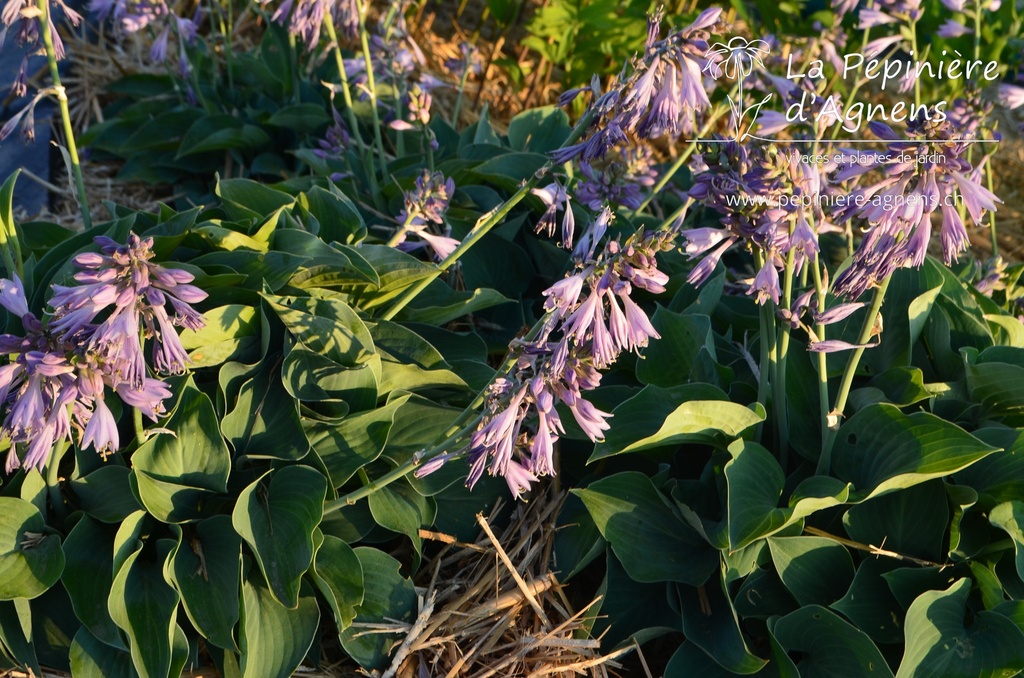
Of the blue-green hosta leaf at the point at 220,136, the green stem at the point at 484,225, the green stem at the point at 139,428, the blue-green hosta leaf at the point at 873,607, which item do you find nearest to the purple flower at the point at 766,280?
the green stem at the point at 484,225

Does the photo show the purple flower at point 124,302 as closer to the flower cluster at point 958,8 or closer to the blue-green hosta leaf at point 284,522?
the blue-green hosta leaf at point 284,522

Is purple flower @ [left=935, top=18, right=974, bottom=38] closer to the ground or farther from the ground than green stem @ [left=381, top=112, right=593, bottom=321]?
farther from the ground

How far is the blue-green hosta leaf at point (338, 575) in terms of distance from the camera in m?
2.02

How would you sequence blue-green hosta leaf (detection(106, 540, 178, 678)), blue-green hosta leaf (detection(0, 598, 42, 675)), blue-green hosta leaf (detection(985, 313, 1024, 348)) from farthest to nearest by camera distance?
1. blue-green hosta leaf (detection(985, 313, 1024, 348))
2. blue-green hosta leaf (detection(0, 598, 42, 675))
3. blue-green hosta leaf (detection(106, 540, 178, 678))

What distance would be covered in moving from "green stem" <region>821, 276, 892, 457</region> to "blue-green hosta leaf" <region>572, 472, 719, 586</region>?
0.38 m

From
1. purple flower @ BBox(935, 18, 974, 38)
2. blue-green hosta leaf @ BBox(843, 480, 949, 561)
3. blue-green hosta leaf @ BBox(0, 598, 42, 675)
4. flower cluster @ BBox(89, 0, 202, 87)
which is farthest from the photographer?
purple flower @ BBox(935, 18, 974, 38)

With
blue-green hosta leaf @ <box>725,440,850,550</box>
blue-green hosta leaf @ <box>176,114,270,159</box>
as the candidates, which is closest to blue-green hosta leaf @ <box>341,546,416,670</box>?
blue-green hosta leaf @ <box>725,440,850,550</box>

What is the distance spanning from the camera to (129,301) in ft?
5.18

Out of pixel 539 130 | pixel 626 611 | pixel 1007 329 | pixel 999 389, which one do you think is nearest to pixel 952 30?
pixel 1007 329

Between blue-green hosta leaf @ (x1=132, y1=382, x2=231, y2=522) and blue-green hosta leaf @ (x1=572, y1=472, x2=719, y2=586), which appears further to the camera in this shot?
blue-green hosta leaf @ (x1=572, y1=472, x2=719, y2=586)

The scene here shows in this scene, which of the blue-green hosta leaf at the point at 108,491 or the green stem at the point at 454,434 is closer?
the green stem at the point at 454,434

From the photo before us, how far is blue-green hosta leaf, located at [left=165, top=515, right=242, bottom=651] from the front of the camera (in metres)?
1.96

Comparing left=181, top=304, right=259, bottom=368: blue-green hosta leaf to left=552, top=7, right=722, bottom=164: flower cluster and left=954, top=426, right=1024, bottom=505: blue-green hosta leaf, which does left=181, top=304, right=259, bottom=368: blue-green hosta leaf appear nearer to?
left=552, top=7, right=722, bottom=164: flower cluster

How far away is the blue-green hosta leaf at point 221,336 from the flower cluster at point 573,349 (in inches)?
29.4
